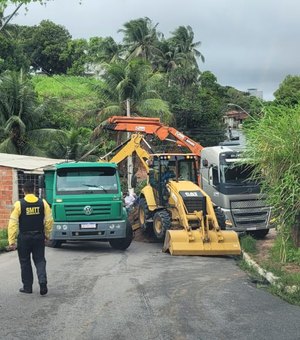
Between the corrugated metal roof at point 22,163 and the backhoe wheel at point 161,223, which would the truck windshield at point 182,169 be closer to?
the backhoe wheel at point 161,223

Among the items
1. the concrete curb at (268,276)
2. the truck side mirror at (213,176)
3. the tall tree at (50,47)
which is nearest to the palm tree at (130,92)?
the truck side mirror at (213,176)

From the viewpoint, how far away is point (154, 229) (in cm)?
1733

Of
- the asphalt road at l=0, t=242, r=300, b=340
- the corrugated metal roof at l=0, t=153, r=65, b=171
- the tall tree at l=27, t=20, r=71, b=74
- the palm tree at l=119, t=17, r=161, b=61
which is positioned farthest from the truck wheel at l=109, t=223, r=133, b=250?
the tall tree at l=27, t=20, r=71, b=74

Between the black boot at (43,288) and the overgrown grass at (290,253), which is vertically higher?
the black boot at (43,288)

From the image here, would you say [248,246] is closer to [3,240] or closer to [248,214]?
[248,214]

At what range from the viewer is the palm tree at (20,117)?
33.0 metres

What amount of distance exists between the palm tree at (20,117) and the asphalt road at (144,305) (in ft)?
68.1

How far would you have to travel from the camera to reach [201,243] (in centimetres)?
1463

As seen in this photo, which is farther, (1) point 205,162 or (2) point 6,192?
(2) point 6,192

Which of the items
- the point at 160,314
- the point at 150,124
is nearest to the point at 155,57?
the point at 150,124

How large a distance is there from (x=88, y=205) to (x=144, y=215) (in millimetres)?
3131

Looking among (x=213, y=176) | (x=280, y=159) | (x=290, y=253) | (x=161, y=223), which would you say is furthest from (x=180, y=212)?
(x=280, y=159)

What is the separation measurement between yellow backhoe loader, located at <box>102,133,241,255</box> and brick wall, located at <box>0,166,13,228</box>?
6.59 m

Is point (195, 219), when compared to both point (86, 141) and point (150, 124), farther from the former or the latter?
point (86, 141)
